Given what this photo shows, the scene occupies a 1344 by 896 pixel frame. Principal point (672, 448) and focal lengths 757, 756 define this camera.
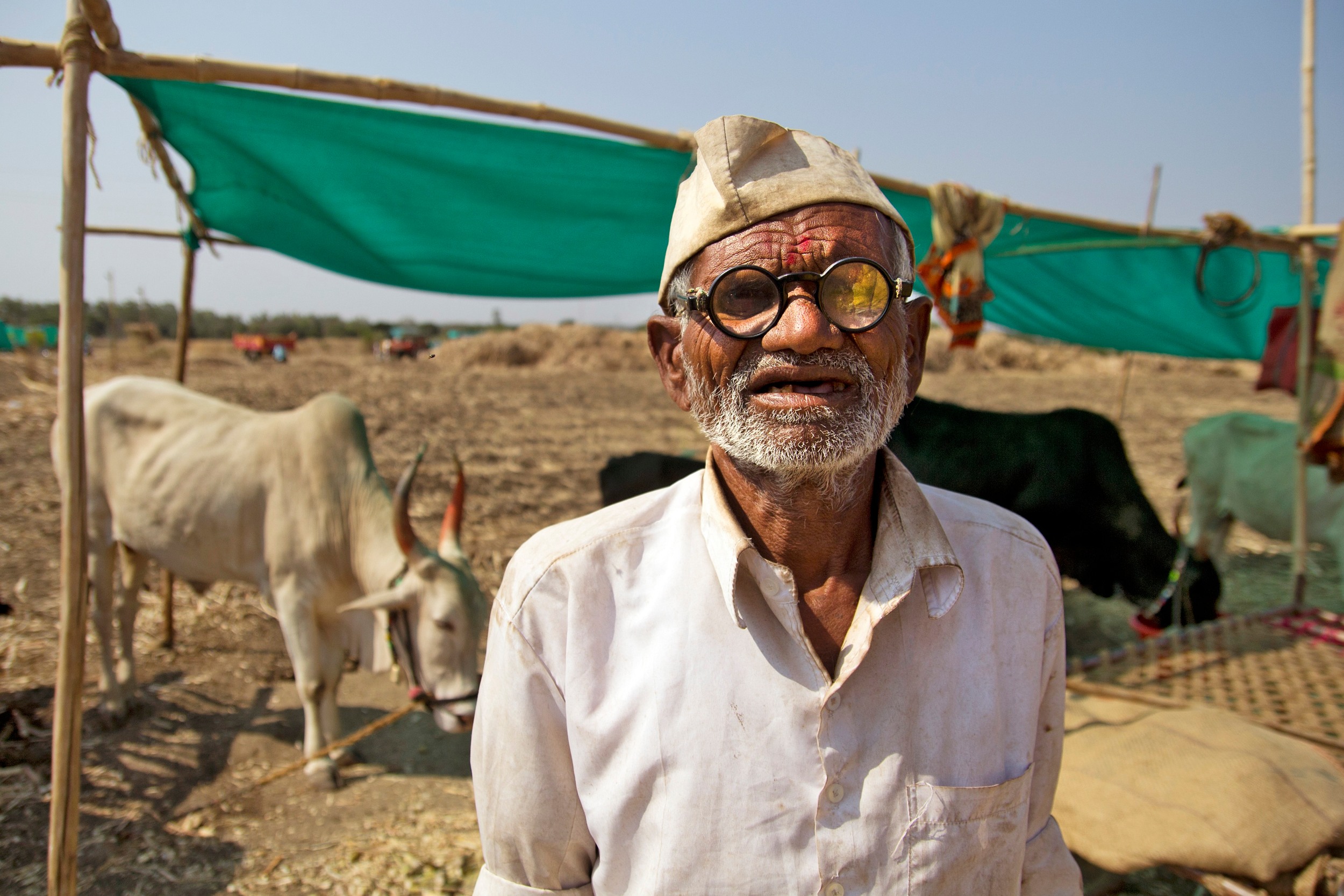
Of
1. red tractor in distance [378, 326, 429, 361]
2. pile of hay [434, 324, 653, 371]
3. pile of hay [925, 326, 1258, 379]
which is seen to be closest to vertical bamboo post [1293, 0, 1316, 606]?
pile of hay [434, 324, 653, 371]

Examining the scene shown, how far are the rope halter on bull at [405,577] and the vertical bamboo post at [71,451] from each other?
4.78 ft

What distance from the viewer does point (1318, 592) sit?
667cm

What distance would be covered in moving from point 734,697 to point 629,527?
13.6 inches

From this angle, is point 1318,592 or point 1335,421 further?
point 1318,592

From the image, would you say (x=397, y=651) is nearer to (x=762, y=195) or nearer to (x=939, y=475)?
(x=939, y=475)

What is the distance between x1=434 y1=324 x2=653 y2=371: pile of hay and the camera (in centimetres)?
2836

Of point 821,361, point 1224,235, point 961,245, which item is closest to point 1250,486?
point 1224,235

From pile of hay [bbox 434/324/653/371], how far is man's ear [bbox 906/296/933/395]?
2658 centimetres

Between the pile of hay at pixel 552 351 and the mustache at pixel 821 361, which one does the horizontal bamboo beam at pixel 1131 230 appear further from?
the pile of hay at pixel 552 351

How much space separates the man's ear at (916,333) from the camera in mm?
1464

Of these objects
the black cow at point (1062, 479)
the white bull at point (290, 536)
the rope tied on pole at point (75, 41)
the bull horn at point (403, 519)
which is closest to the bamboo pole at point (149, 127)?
the rope tied on pole at point (75, 41)

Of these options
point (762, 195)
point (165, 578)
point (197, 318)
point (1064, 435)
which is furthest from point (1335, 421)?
point (197, 318)

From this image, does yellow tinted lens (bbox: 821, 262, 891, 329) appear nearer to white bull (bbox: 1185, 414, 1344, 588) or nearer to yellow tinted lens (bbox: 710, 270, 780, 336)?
yellow tinted lens (bbox: 710, 270, 780, 336)

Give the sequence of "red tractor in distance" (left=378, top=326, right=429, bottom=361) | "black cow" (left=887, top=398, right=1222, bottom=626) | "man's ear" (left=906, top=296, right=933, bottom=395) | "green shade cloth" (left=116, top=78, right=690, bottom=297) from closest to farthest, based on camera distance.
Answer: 1. "man's ear" (left=906, top=296, right=933, bottom=395)
2. "green shade cloth" (left=116, top=78, right=690, bottom=297)
3. "black cow" (left=887, top=398, right=1222, bottom=626)
4. "red tractor in distance" (left=378, top=326, right=429, bottom=361)
